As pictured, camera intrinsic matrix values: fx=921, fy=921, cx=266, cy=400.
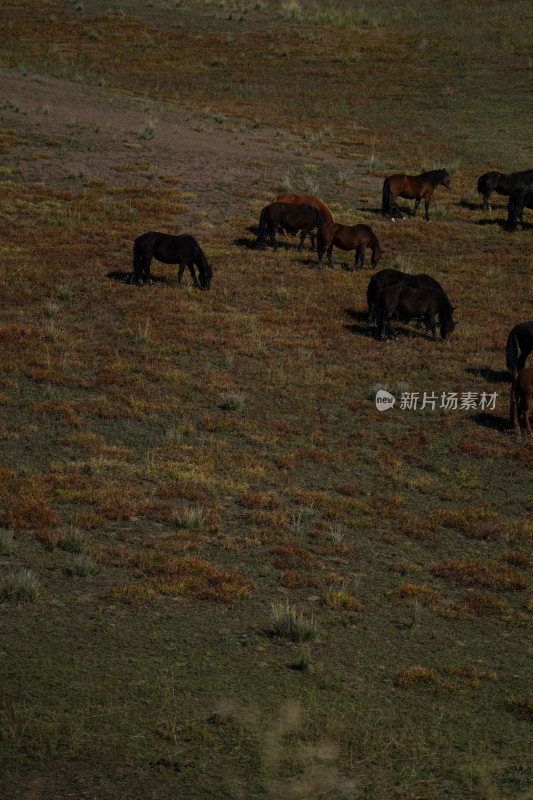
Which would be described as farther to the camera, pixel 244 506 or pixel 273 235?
pixel 273 235

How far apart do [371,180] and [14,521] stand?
106 feet

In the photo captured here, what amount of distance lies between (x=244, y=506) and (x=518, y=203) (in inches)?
988

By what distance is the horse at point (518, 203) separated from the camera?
34594 mm

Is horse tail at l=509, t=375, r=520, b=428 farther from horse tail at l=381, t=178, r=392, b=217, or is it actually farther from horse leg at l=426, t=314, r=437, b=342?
horse tail at l=381, t=178, r=392, b=217

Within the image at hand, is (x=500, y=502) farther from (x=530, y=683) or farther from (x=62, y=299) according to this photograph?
(x=62, y=299)

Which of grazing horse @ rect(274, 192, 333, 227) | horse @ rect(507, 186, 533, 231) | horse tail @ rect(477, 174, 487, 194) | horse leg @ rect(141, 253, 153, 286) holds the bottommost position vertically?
horse leg @ rect(141, 253, 153, 286)

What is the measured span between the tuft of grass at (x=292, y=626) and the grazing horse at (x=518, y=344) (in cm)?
1014

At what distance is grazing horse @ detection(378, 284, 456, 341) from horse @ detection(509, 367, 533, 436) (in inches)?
206

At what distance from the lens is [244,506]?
13523 millimetres

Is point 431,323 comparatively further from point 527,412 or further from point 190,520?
point 190,520

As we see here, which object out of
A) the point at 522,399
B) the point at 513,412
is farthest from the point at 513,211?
the point at 522,399

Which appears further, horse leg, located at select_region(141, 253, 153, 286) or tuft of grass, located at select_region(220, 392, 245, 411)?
horse leg, located at select_region(141, 253, 153, 286)

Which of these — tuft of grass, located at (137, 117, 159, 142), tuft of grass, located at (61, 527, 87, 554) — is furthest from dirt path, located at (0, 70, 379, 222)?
tuft of grass, located at (61, 527, 87, 554)

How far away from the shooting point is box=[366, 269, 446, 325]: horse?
74.6 ft
